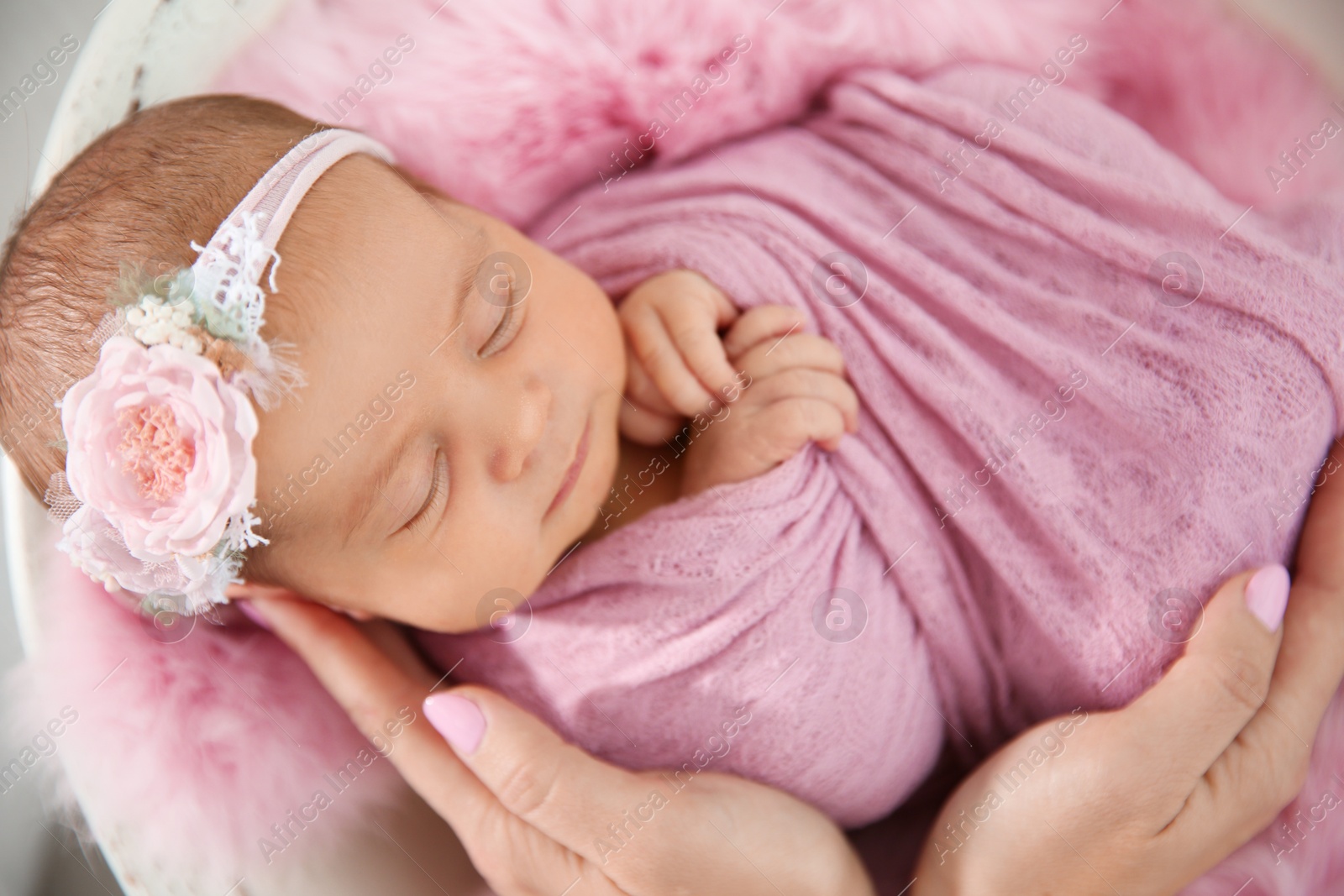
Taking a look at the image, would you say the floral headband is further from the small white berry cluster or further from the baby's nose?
the baby's nose

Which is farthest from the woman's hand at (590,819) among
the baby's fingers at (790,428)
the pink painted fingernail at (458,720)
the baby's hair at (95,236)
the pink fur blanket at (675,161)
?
the baby's hair at (95,236)

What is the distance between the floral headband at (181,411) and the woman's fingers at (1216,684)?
1058 mm

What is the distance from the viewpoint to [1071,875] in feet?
3.45

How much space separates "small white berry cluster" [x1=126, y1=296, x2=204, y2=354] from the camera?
79cm

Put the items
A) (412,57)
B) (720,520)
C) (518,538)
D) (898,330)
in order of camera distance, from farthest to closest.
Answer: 1. (412,57)
2. (898,330)
3. (720,520)
4. (518,538)

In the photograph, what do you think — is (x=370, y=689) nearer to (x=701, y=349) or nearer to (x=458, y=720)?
(x=458, y=720)

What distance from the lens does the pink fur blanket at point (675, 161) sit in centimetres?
110

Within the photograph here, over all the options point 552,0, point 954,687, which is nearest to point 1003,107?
point 552,0

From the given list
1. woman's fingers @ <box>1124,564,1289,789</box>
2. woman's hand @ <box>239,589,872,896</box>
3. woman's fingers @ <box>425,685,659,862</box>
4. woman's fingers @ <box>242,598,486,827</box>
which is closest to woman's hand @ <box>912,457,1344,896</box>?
woman's fingers @ <box>1124,564,1289,789</box>

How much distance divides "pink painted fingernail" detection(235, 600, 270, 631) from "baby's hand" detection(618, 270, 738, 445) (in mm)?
607

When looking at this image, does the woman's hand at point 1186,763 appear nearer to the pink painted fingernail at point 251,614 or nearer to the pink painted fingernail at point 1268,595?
the pink painted fingernail at point 1268,595

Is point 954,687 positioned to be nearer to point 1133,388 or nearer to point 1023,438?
point 1023,438

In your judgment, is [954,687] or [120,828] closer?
[120,828]

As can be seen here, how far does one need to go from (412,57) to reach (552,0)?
25cm
